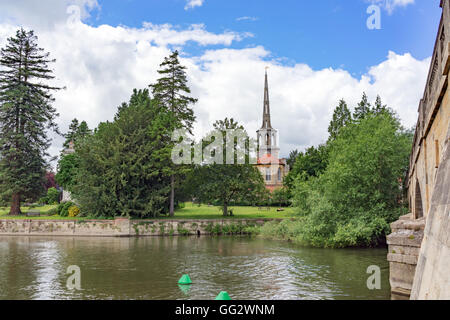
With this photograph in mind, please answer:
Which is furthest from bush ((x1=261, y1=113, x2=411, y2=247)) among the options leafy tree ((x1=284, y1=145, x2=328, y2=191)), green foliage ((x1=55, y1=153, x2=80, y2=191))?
green foliage ((x1=55, y1=153, x2=80, y2=191))

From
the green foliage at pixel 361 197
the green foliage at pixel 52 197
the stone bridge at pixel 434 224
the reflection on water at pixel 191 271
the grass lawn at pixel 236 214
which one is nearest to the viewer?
the stone bridge at pixel 434 224

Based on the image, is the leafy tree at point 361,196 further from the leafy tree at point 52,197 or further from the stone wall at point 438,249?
the leafy tree at point 52,197

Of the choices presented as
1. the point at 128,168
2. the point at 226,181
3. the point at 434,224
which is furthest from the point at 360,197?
the point at 128,168

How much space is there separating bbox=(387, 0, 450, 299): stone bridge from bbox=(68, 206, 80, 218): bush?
37.2 meters

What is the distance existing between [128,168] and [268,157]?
192 feet

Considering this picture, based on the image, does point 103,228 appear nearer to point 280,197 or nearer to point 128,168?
point 128,168

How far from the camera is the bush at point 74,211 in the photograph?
43.7 meters

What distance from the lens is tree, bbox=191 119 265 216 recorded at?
45750mm

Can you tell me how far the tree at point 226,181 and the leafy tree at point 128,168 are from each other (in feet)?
13.4

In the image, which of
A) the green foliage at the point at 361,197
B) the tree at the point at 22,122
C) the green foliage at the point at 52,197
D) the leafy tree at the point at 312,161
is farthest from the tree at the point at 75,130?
the green foliage at the point at 361,197

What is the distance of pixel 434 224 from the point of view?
6.71 metres

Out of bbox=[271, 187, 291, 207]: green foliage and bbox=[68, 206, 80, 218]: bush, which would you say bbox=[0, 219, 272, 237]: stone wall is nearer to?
bbox=[68, 206, 80, 218]: bush

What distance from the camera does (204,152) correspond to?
155 ft
